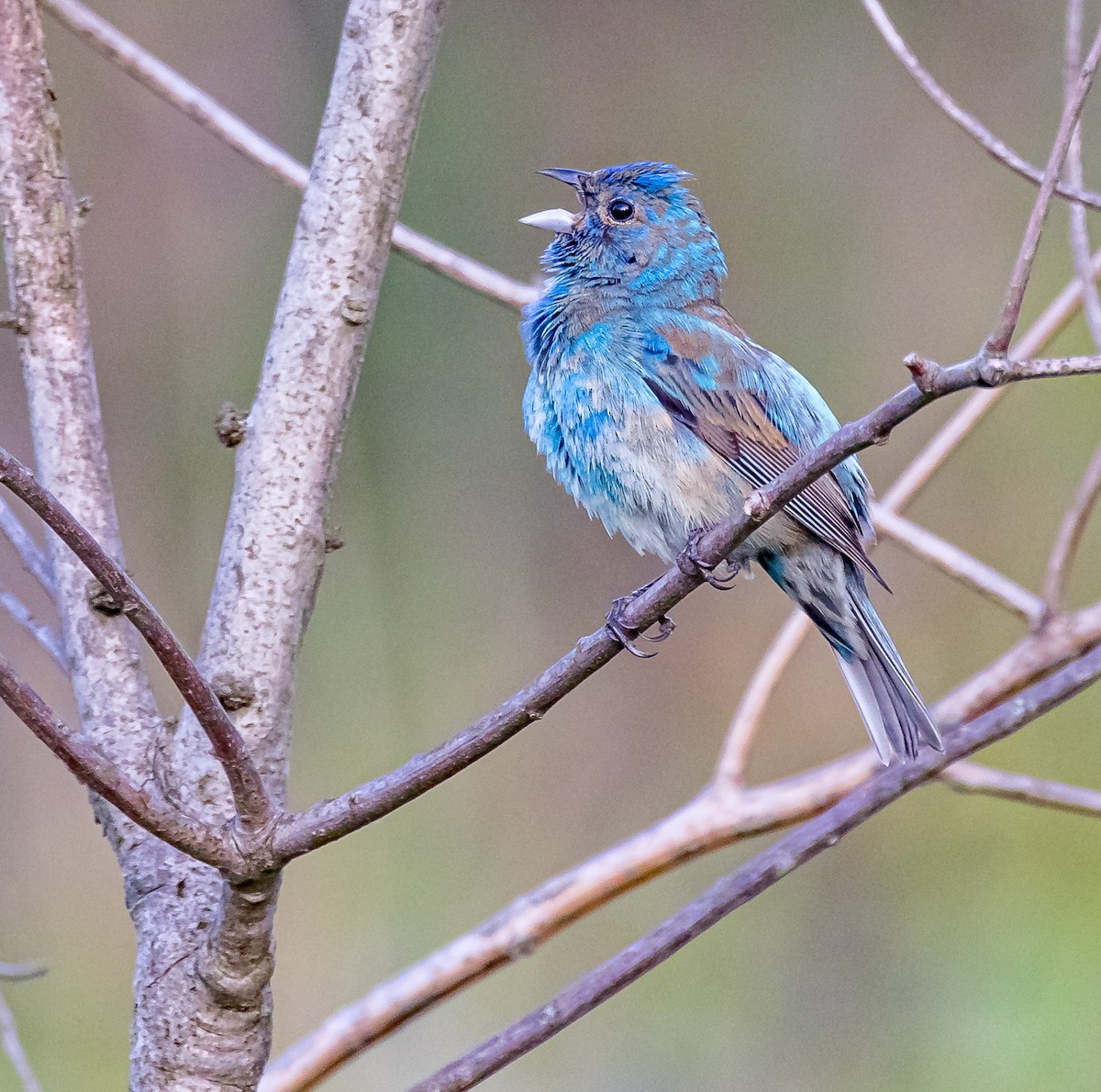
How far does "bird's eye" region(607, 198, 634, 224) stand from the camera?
3.13 m

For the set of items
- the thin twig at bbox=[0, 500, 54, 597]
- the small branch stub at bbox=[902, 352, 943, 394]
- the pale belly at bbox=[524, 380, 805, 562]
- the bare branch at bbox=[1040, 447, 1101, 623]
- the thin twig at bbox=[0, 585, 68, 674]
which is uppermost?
the pale belly at bbox=[524, 380, 805, 562]

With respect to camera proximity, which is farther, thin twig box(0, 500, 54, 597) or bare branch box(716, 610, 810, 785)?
bare branch box(716, 610, 810, 785)

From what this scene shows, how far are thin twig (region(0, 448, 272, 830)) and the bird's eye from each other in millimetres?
1982

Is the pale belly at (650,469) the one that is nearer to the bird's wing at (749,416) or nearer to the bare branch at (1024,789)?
the bird's wing at (749,416)

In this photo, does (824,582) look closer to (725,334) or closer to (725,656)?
(725,334)

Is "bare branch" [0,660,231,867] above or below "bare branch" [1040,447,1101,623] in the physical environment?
below

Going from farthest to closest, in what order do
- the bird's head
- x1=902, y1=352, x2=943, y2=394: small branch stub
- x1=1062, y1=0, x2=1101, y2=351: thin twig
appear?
the bird's head → x1=1062, y1=0, x2=1101, y2=351: thin twig → x1=902, y1=352, x2=943, y2=394: small branch stub

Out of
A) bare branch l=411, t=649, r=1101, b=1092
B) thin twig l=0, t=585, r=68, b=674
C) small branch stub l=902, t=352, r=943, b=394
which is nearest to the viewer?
small branch stub l=902, t=352, r=943, b=394

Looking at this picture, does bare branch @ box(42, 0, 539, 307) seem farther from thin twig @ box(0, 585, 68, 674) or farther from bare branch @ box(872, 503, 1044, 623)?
bare branch @ box(872, 503, 1044, 623)

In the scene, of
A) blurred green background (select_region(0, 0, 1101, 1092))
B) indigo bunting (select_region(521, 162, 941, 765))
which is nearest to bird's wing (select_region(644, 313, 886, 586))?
indigo bunting (select_region(521, 162, 941, 765))

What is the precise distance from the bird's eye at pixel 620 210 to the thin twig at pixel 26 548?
65.1 inches

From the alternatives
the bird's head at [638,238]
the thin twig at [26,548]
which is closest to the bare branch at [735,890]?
the thin twig at [26,548]

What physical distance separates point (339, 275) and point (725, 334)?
110 cm

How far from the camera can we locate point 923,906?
4762 mm
